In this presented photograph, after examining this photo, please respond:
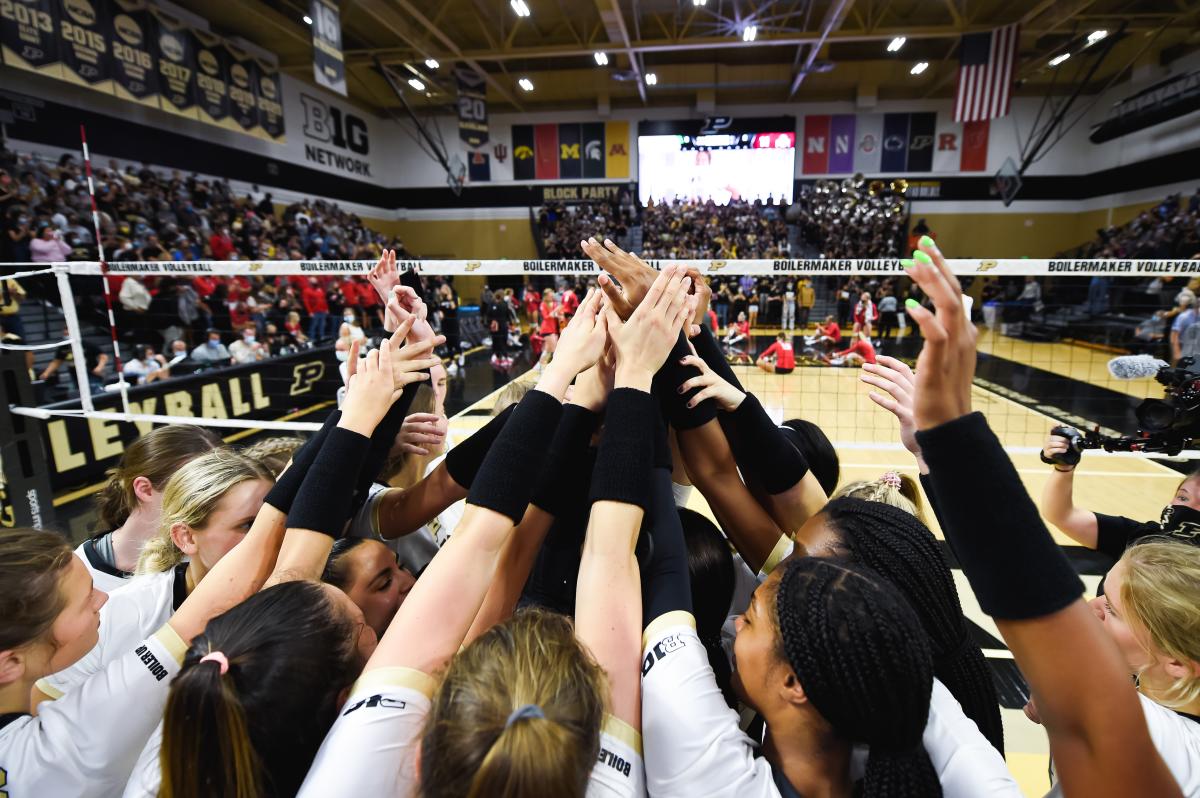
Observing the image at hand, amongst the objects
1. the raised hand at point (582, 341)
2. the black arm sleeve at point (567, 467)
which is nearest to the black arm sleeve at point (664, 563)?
the black arm sleeve at point (567, 467)

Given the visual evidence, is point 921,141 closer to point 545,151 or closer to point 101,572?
point 545,151

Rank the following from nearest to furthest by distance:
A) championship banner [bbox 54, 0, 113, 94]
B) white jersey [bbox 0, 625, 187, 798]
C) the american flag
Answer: white jersey [bbox 0, 625, 187, 798] → championship banner [bbox 54, 0, 113, 94] → the american flag

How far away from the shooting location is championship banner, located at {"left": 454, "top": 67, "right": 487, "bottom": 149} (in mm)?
15945

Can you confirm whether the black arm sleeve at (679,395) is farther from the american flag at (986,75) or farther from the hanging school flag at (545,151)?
the hanging school flag at (545,151)

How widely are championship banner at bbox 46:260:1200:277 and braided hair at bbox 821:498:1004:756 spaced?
2.32m

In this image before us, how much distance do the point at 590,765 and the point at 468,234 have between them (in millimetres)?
25414

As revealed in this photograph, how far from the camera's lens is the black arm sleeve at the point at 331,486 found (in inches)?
48.1

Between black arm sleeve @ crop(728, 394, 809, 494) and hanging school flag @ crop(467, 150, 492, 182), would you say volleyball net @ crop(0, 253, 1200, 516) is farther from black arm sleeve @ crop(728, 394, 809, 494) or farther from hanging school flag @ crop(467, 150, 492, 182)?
hanging school flag @ crop(467, 150, 492, 182)

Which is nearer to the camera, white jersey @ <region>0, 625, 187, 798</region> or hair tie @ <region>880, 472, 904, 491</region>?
white jersey @ <region>0, 625, 187, 798</region>

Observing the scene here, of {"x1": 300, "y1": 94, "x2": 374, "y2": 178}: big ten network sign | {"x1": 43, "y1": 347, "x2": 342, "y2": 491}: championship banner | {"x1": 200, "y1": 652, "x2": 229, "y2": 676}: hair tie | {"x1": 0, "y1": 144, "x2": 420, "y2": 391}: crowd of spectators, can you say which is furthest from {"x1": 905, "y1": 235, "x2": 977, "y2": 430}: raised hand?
{"x1": 300, "y1": 94, "x2": 374, "y2": 178}: big ten network sign

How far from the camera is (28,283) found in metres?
8.06

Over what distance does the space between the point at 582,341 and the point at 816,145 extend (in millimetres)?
24175

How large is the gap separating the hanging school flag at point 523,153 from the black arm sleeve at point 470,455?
23.8 meters

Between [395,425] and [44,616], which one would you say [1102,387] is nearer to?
[395,425]
